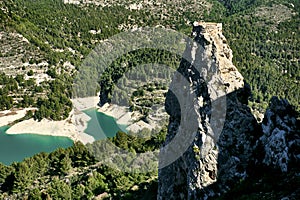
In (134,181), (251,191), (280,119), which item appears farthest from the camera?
(134,181)

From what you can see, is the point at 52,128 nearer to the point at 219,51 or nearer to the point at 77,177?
the point at 77,177

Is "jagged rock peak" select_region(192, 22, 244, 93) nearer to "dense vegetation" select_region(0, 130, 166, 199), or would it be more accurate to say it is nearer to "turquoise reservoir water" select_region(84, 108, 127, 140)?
"dense vegetation" select_region(0, 130, 166, 199)

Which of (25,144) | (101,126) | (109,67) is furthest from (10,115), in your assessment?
(109,67)

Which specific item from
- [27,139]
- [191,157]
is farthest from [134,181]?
[27,139]

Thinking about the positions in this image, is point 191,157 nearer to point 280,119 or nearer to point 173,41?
point 280,119

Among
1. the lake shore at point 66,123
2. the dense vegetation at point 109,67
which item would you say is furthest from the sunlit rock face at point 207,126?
the lake shore at point 66,123

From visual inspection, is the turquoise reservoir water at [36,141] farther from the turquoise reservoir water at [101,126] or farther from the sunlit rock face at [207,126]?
the sunlit rock face at [207,126]

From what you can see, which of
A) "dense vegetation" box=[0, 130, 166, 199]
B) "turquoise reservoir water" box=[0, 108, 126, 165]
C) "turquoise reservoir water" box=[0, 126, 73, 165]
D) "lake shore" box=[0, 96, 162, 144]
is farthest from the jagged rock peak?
"turquoise reservoir water" box=[0, 126, 73, 165]
